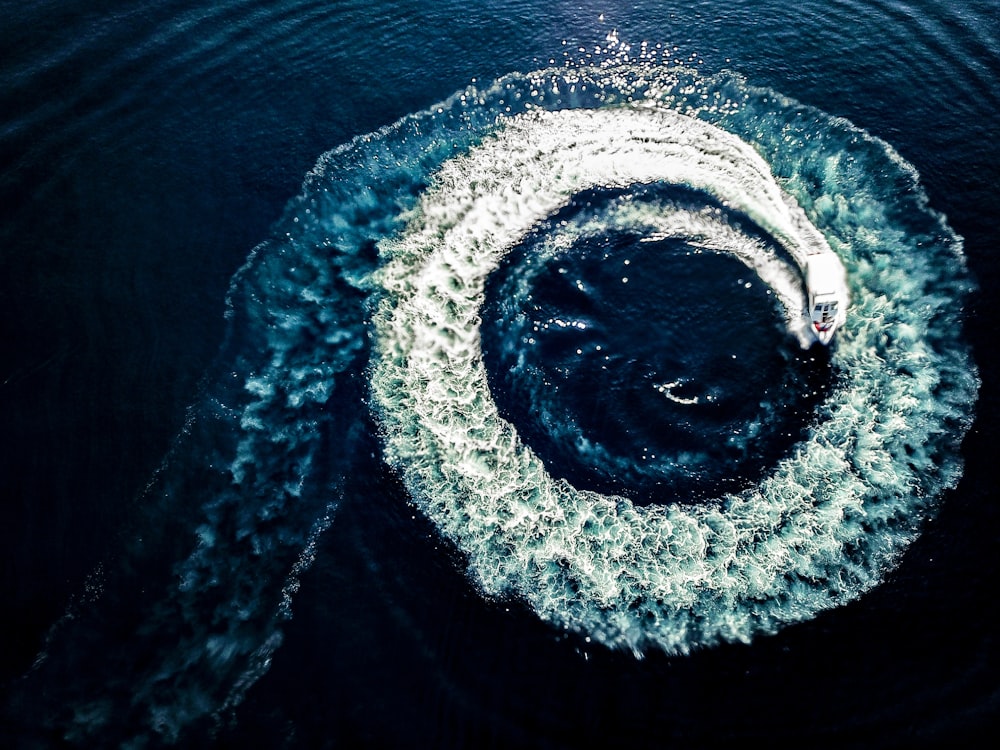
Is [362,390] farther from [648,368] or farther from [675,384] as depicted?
[675,384]

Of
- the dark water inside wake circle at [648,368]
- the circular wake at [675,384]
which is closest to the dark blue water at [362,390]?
the dark water inside wake circle at [648,368]

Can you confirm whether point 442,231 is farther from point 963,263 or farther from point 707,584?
point 963,263

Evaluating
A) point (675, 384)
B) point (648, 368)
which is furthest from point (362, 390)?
point (675, 384)

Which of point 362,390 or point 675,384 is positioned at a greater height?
point 362,390

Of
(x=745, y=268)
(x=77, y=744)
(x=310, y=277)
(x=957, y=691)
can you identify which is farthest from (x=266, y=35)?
(x=957, y=691)

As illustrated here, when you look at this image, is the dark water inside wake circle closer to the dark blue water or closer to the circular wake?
the dark blue water

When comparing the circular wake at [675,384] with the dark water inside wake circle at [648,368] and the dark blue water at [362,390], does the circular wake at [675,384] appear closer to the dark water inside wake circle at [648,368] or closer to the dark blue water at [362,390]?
the dark blue water at [362,390]
